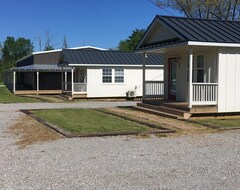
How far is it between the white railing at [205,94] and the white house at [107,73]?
44.0ft

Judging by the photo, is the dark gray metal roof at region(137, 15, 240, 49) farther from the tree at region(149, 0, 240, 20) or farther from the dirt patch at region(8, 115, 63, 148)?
the tree at region(149, 0, 240, 20)

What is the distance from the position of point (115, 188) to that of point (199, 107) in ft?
30.9

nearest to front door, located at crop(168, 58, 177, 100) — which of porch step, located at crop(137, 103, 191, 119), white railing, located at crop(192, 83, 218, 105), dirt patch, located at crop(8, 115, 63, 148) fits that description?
porch step, located at crop(137, 103, 191, 119)

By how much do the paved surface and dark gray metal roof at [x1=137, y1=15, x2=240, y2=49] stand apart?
5.39 metres

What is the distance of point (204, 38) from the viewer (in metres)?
14.1

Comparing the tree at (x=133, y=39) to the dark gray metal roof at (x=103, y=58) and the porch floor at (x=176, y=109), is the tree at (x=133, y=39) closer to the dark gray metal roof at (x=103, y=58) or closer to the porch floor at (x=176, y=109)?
the dark gray metal roof at (x=103, y=58)

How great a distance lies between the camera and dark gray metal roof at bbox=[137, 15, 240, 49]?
1418 cm

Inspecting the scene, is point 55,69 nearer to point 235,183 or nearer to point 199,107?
point 199,107

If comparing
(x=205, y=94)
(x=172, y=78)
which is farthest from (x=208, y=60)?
(x=172, y=78)

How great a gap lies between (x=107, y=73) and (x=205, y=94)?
13.9 meters

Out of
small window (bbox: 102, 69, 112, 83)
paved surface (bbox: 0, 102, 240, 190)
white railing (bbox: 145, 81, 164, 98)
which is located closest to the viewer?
paved surface (bbox: 0, 102, 240, 190)

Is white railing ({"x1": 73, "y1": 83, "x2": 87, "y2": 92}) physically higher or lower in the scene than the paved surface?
higher

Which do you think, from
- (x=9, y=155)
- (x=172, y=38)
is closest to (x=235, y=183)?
(x=9, y=155)

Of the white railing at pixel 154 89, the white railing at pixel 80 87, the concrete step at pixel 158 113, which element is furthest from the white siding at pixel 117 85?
the concrete step at pixel 158 113
